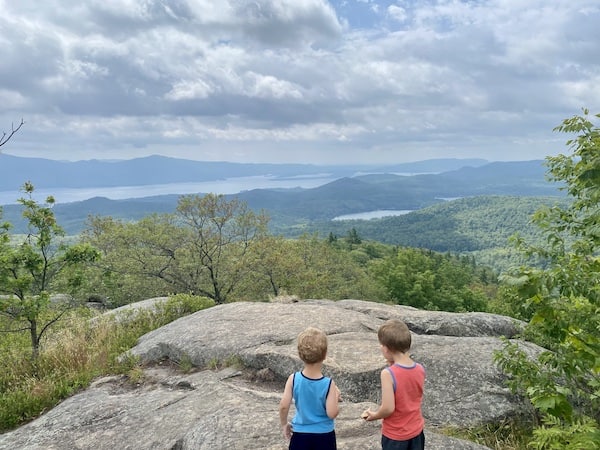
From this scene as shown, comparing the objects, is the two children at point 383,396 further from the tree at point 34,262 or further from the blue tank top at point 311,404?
the tree at point 34,262

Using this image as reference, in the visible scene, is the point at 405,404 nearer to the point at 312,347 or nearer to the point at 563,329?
the point at 312,347

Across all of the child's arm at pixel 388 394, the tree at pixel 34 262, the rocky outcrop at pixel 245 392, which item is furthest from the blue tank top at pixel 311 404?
the tree at pixel 34 262

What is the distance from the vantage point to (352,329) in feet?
34.7

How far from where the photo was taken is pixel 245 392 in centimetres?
762

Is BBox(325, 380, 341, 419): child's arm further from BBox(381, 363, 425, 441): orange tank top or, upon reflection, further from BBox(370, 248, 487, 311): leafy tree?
BBox(370, 248, 487, 311): leafy tree

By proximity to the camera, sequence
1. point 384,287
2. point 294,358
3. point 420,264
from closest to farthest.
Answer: point 294,358 < point 384,287 < point 420,264

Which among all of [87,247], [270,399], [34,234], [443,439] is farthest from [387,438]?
[34,234]

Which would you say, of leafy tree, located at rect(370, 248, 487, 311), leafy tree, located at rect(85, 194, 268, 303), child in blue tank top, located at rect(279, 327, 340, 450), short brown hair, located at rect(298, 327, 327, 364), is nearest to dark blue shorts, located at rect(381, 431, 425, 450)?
child in blue tank top, located at rect(279, 327, 340, 450)

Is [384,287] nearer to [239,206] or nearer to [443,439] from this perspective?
[239,206]

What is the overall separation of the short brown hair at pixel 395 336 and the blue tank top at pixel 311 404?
76 centimetres

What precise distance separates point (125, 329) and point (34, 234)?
4224 millimetres

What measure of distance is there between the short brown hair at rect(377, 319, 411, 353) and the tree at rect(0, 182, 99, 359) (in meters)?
9.15

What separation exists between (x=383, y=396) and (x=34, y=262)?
9.77 m

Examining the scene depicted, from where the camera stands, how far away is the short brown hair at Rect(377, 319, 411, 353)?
177 inches
